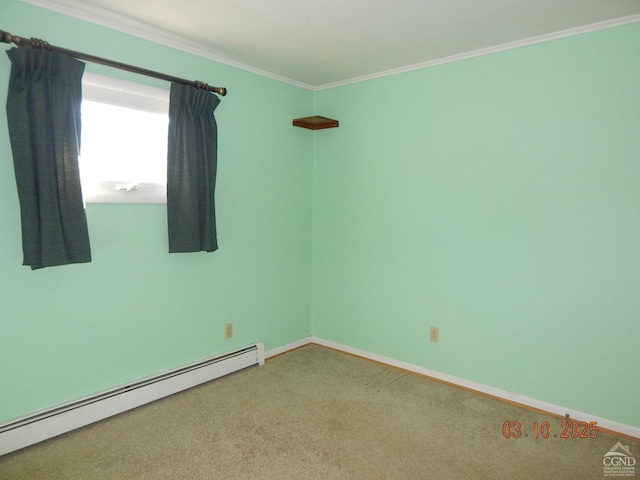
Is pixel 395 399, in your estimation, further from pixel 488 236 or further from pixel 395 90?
pixel 395 90

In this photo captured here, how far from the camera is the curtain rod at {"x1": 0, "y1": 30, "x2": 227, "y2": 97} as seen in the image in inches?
70.7

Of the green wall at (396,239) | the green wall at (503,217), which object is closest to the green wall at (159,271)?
the green wall at (396,239)

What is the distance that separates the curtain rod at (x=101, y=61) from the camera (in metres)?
1.79

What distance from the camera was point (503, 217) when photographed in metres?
2.54

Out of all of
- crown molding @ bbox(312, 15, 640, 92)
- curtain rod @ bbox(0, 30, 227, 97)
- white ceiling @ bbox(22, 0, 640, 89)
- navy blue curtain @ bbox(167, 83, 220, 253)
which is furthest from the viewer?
navy blue curtain @ bbox(167, 83, 220, 253)

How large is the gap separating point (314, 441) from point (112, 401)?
121 centimetres

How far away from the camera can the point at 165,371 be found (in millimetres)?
2598

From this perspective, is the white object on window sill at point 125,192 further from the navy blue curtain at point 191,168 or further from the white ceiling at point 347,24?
the white ceiling at point 347,24

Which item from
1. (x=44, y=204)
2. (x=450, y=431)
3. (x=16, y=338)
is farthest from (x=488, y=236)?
(x=16, y=338)

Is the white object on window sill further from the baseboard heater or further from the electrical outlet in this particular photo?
the electrical outlet

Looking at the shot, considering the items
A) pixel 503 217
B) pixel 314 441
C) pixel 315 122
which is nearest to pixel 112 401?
pixel 314 441

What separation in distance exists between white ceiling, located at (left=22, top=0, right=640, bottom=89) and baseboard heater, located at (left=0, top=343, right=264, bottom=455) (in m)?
2.11

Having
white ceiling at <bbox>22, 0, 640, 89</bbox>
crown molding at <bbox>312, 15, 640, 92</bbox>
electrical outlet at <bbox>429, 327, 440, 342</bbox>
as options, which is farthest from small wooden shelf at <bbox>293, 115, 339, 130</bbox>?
electrical outlet at <bbox>429, 327, 440, 342</bbox>

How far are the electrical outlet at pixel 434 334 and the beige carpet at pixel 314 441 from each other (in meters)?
0.33
